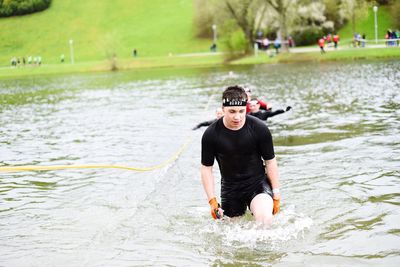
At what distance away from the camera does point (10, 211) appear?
10.7 m

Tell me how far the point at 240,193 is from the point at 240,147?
0.77 metres

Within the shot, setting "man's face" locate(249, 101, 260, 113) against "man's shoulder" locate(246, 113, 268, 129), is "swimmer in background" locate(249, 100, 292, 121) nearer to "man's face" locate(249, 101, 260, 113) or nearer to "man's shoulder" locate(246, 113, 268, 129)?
"man's face" locate(249, 101, 260, 113)

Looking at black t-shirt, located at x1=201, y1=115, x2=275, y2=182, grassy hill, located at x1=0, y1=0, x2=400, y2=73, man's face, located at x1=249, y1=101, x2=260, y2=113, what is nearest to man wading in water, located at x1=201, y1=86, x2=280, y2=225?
black t-shirt, located at x1=201, y1=115, x2=275, y2=182

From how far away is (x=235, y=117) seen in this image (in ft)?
24.6

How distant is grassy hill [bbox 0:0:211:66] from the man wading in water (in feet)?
257

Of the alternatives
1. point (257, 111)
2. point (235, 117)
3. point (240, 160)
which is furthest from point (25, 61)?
point (235, 117)

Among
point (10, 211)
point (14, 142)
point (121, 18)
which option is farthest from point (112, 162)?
point (121, 18)

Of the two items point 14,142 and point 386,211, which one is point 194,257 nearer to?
point 386,211

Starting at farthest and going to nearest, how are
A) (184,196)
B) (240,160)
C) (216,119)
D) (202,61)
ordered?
(202,61) → (216,119) → (184,196) → (240,160)

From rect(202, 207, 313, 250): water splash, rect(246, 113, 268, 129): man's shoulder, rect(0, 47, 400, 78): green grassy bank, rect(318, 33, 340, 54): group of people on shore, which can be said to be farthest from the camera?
rect(318, 33, 340, 54): group of people on shore

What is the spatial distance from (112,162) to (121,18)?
324 ft

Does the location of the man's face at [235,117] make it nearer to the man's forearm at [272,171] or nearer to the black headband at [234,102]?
the black headband at [234,102]

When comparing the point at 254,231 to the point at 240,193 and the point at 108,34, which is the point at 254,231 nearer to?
the point at 240,193

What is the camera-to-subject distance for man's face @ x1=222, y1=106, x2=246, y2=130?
24.5 ft
